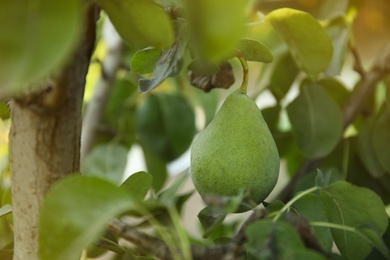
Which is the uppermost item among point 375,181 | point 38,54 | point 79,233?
point 38,54

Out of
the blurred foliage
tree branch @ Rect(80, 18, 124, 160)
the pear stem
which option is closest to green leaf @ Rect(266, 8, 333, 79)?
the blurred foliage

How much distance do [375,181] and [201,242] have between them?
1.45ft

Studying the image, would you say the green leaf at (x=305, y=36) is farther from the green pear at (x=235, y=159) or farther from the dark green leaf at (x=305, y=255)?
the dark green leaf at (x=305, y=255)

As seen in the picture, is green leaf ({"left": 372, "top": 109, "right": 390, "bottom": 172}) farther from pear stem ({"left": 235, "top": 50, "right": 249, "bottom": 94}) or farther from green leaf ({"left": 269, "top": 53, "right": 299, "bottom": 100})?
pear stem ({"left": 235, "top": 50, "right": 249, "bottom": 94})

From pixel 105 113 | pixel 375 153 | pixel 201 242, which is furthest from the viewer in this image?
pixel 105 113

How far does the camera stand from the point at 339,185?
1.58 ft

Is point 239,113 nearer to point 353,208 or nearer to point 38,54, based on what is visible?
point 353,208

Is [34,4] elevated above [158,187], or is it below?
above

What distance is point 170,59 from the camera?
48cm

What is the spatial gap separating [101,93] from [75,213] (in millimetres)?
658

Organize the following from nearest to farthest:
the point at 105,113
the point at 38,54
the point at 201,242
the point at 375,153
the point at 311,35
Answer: the point at 38,54
the point at 201,242
the point at 311,35
the point at 375,153
the point at 105,113

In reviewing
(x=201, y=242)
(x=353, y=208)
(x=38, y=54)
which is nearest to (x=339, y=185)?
(x=353, y=208)

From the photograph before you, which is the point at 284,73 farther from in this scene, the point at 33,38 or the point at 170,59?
the point at 33,38

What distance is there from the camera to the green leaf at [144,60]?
1.73 ft
